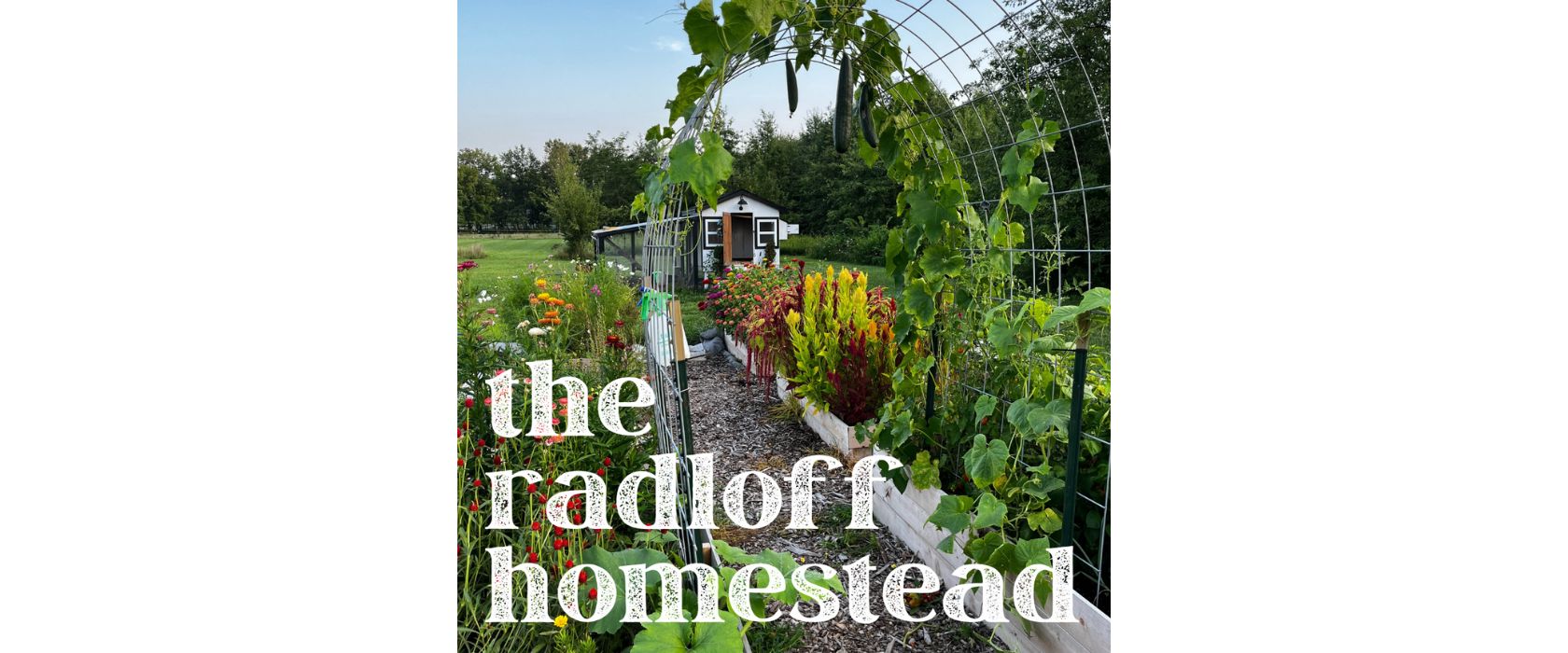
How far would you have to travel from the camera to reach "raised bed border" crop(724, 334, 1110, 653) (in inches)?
67.7

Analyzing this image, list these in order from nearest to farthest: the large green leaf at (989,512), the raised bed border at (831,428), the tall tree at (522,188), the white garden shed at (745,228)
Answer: the large green leaf at (989,512) < the raised bed border at (831,428) < the white garden shed at (745,228) < the tall tree at (522,188)

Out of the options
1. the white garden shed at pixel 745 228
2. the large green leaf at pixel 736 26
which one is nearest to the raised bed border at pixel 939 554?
the large green leaf at pixel 736 26

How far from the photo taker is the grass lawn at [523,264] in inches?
279

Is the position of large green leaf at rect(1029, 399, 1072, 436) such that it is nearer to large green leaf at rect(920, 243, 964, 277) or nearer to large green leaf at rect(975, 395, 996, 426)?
large green leaf at rect(975, 395, 996, 426)

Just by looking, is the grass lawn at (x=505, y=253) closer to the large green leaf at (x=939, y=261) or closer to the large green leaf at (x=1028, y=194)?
the large green leaf at (x=939, y=261)

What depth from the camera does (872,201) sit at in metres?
14.7

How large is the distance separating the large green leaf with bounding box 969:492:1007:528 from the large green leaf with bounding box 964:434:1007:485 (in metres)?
0.04

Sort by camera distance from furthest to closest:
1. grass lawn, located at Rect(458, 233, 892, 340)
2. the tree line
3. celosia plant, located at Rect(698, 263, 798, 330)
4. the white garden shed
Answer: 1. the white garden shed
2. the tree line
3. grass lawn, located at Rect(458, 233, 892, 340)
4. celosia plant, located at Rect(698, 263, 798, 330)

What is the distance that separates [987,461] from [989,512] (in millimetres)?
136

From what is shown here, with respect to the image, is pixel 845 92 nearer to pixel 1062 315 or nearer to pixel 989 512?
pixel 1062 315

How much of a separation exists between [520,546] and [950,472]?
4.61 feet

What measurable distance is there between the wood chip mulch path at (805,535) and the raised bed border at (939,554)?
0.18 feet

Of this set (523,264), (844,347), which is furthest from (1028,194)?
(523,264)

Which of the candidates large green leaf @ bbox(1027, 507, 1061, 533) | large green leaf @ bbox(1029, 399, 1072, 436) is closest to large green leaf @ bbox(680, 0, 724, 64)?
large green leaf @ bbox(1029, 399, 1072, 436)
